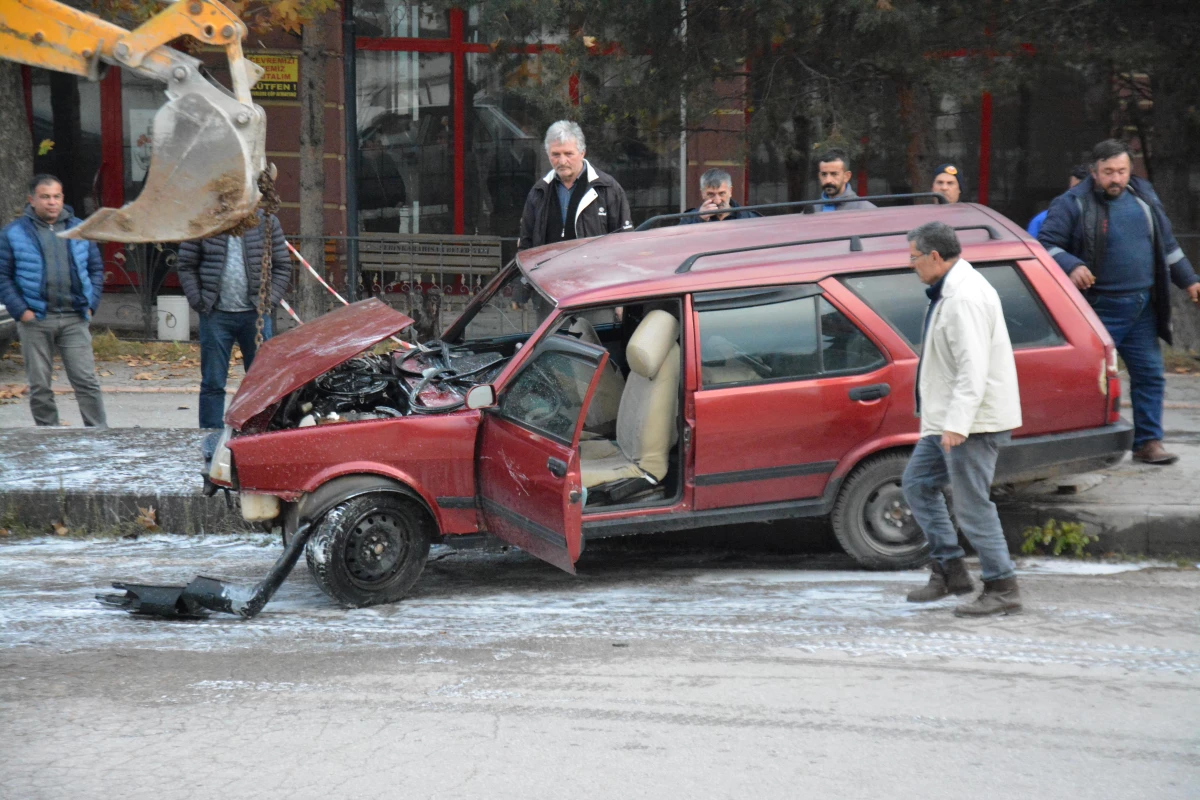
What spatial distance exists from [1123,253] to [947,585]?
2.66 meters

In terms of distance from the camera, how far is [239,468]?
6.00m

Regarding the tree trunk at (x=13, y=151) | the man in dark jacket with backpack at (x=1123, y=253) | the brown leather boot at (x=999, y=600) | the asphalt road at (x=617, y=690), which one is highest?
the tree trunk at (x=13, y=151)

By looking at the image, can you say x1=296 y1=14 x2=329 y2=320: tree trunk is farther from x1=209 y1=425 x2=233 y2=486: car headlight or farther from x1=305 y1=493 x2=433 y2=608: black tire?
x1=305 y1=493 x2=433 y2=608: black tire

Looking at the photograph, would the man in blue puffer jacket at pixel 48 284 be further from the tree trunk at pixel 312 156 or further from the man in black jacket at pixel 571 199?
the tree trunk at pixel 312 156

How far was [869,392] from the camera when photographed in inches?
251

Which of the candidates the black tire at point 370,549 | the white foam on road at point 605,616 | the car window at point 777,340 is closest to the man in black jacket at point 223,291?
the white foam on road at point 605,616

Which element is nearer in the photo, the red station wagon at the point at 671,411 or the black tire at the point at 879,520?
the red station wagon at the point at 671,411

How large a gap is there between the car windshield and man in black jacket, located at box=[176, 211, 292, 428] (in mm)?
1884

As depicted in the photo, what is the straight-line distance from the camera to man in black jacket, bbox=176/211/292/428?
8.95 meters

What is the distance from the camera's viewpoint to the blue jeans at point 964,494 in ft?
19.1

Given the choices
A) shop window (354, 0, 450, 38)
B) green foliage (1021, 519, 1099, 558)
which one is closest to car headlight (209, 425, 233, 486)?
green foliage (1021, 519, 1099, 558)

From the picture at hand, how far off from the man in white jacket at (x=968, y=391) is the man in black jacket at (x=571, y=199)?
302cm

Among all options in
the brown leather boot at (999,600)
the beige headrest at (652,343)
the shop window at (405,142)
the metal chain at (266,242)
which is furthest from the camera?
→ the shop window at (405,142)

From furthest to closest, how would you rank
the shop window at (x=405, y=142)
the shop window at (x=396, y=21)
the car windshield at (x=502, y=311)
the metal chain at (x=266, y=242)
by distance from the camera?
1. the shop window at (x=405, y=142)
2. the shop window at (x=396, y=21)
3. the car windshield at (x=502, y=311)
4. the metal chain at (x=266, y=242)
